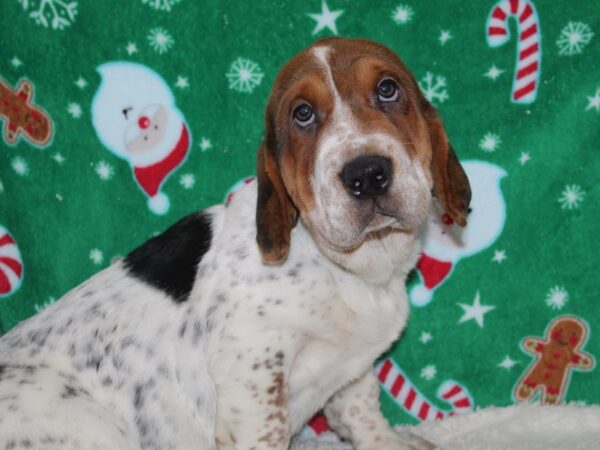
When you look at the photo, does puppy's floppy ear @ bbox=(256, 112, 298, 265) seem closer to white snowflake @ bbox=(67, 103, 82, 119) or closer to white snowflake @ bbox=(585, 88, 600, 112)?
white snowflake @ bbox=(67, 103, 82, 119)

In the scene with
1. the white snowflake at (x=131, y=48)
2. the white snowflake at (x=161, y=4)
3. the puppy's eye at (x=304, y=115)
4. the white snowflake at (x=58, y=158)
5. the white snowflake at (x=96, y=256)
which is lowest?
the white snowflake at (x=96, y=256)

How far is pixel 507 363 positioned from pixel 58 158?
3.39 m

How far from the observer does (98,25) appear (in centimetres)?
562

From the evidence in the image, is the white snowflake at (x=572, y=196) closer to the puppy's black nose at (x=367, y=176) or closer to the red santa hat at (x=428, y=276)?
the red santa hat at (x=428, y=276)

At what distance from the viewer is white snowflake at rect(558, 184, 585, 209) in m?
5.57

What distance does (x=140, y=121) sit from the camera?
228 inches

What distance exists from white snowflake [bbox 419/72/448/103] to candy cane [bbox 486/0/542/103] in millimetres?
397

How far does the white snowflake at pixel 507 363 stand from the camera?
586 centimetres

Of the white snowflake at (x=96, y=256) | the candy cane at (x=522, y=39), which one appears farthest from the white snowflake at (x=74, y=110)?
the candy cane at (x=522, y=39)

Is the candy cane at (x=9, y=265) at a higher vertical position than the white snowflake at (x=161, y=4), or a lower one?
lower

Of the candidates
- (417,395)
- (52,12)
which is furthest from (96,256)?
(417,395)

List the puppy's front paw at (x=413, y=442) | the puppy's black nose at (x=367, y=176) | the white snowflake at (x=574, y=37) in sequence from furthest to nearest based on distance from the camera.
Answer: the white snowflake at (x=574, y=37) < the puppy's front paw at (x=413, y=442) < the puppy's black nose at (x=367, y=176)

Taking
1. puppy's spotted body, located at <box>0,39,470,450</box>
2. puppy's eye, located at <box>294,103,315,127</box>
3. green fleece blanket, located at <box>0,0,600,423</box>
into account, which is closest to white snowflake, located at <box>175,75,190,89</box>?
green fleece blanket, located at <box>0,0,600,423</box>

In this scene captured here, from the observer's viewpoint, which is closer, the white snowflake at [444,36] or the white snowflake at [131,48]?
the white snowflake at [444,36]
